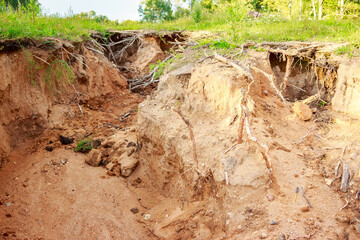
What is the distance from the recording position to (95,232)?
3.62m

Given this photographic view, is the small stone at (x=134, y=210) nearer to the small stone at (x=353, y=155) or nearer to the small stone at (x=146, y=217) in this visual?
the small stone at (x=146, y=217)

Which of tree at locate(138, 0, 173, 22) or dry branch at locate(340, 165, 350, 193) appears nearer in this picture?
dry branch at locate(340, 165, 350, 193)

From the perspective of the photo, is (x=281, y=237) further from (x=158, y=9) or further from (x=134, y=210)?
(x=158, y=9)

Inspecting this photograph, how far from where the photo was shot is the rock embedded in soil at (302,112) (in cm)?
423

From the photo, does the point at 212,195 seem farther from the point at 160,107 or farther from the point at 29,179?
the point at 29,179

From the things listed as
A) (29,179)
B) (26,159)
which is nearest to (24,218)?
(29,179)

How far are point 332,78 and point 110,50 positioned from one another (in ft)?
18.0

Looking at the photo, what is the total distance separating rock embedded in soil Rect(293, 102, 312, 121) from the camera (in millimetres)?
4230

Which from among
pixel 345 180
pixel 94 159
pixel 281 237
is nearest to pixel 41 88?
pixel 94 159

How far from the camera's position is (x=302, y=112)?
13.9 feet

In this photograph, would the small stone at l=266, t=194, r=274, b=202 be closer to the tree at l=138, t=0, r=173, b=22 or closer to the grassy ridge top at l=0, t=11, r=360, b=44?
the grassy ridge top at l=0, t=11, r=360, b=44

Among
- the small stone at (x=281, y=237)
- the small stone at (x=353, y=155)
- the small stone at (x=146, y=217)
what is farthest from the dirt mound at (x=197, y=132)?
the small stone at (x=353, y=155)

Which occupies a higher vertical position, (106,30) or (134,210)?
(106,30)

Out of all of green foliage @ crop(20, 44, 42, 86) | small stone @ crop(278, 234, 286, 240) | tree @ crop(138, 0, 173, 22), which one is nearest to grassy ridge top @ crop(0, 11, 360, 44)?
green foliage @ crop(20, 44, 42, 86)
